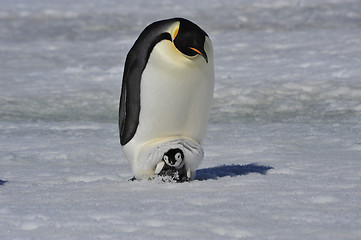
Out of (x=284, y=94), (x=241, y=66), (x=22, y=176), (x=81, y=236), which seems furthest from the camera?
(x=241, y=66)

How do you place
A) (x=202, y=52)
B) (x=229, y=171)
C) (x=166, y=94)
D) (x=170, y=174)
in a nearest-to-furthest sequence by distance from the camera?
(x=202, y=52) → (x=166, y=94) → (x=170, y=174) → (x=229, y=171)

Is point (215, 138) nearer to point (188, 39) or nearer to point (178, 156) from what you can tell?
point (178, 156)

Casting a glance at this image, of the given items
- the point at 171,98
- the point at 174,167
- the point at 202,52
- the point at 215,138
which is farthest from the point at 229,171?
the point at 215,138

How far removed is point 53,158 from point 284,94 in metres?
3.02

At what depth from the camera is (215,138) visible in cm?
547

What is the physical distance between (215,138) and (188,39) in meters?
2.11

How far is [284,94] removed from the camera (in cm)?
715

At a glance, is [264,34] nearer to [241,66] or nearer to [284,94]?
[241,66]

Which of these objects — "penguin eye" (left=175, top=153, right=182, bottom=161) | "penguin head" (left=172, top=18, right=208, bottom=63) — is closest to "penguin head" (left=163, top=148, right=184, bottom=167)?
"penguin eye" (left=175, top=153, right=182, bottom=161)

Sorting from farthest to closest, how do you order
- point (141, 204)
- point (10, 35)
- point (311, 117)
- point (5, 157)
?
point (10, 35) → point (311, 117) → point (5, 157) → point (141, 204)

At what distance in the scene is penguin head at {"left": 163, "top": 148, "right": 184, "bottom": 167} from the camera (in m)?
3.62

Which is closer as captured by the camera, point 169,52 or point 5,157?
point 169,52

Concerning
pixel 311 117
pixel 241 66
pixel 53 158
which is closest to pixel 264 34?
pixel 241 66

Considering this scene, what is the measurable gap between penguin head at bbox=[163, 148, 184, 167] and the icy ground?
5.1 inches
